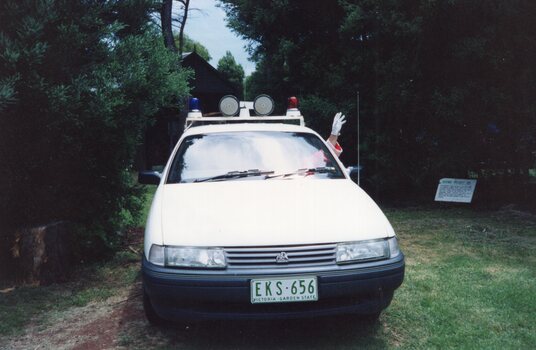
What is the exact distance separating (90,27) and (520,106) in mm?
6583

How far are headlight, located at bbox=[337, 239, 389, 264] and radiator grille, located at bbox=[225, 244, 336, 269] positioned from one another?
0.09 metres

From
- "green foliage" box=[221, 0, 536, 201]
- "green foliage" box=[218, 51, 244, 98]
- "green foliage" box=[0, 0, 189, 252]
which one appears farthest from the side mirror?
"green foliage" box=[218, 51, 244, 98]

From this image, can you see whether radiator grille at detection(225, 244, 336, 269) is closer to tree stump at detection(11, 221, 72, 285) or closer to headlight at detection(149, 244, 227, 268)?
headlight at detection(149, 244, 227, 268)

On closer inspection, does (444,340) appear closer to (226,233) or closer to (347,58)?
(226,233)

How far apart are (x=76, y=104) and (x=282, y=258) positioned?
2.95 metres

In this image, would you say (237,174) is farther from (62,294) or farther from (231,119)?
(62,294)

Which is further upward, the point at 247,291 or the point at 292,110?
the point at 292,110

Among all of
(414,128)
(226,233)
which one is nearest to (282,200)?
(226,233)

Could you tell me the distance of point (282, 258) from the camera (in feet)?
10.6

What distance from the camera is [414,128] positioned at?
9734 millimetres

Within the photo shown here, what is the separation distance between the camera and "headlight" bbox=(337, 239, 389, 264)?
3342 millimetres

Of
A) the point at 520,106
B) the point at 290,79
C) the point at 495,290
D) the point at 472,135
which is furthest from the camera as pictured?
the point at 290,79

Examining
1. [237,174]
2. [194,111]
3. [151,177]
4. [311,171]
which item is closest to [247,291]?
[237,174]

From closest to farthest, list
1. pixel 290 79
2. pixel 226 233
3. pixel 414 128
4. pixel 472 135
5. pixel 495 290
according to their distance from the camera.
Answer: pixel 226 233, pixel 495 290, pixel 472 135, pixel 414 128, pixel 290 79
